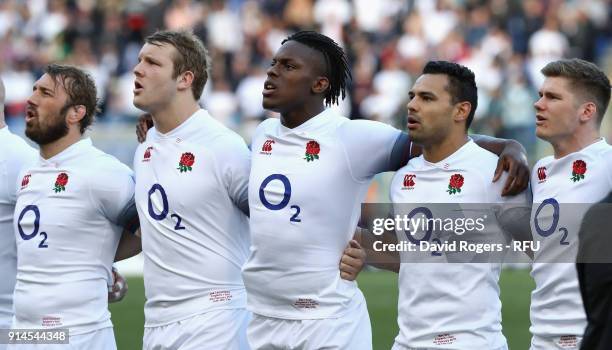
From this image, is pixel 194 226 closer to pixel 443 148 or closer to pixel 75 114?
pixel 75 114

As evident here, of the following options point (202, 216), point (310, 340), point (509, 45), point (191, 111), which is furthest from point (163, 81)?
point (509, 45)

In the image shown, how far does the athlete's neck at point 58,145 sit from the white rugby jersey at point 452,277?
2.27m

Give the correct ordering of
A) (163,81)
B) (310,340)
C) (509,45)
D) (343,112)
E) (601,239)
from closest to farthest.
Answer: (601,239) → (310,340) → (163,81) → (343,112) → (509,45)

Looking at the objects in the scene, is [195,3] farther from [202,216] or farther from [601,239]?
[601,239]

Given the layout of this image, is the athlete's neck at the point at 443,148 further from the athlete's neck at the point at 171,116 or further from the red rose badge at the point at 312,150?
the athlete's neck at the point at 171,116

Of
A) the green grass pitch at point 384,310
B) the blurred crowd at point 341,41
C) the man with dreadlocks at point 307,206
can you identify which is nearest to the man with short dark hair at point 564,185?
the man with dreadlocks at point 307,206

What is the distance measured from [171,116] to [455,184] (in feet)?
6.13

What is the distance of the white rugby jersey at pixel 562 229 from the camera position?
698cm

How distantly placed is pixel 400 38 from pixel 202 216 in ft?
54.0

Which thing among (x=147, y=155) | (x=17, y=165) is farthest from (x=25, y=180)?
(x=147, y=155)

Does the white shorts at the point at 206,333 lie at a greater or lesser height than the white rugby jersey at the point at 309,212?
lesser

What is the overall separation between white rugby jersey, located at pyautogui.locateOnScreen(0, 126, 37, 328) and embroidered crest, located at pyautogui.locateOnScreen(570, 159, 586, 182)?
3607 mm

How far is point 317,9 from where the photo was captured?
2417cm

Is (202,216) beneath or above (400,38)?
beneath
